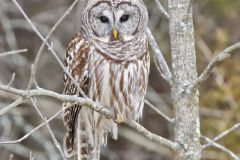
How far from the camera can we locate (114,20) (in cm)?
577

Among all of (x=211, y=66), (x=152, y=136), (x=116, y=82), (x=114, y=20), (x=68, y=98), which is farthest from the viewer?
Answer: (x=114, y=20)

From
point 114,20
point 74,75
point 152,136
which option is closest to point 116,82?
point 74,75

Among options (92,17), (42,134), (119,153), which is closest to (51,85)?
(42,134)

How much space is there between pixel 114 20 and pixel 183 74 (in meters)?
1.06

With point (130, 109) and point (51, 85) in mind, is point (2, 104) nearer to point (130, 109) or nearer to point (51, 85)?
point (51, 85)

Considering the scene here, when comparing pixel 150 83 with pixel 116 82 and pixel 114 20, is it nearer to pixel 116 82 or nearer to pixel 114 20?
pixel 114 20

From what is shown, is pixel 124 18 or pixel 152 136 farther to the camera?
pixel 124 18

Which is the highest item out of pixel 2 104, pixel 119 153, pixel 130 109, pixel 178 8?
pixel 178 8

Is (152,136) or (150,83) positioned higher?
(152,136)

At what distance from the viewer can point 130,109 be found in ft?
19.0

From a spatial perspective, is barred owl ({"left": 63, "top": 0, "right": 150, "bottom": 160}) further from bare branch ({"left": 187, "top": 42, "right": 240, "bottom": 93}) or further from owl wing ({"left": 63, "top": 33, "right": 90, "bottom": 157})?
bare branch ({"left": 187, "top": 42, "right": 240, "bottom": 93})

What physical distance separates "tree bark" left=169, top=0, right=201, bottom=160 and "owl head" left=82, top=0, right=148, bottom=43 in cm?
82

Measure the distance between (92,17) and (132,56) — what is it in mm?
474

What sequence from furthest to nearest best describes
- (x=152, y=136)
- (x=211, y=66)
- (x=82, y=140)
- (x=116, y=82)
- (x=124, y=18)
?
1. (x=82, y=140)
2. (x=124, y=18)
3. (x=116, y=82)
4. (x=152, y=136)
5. (x=211, y=66)
